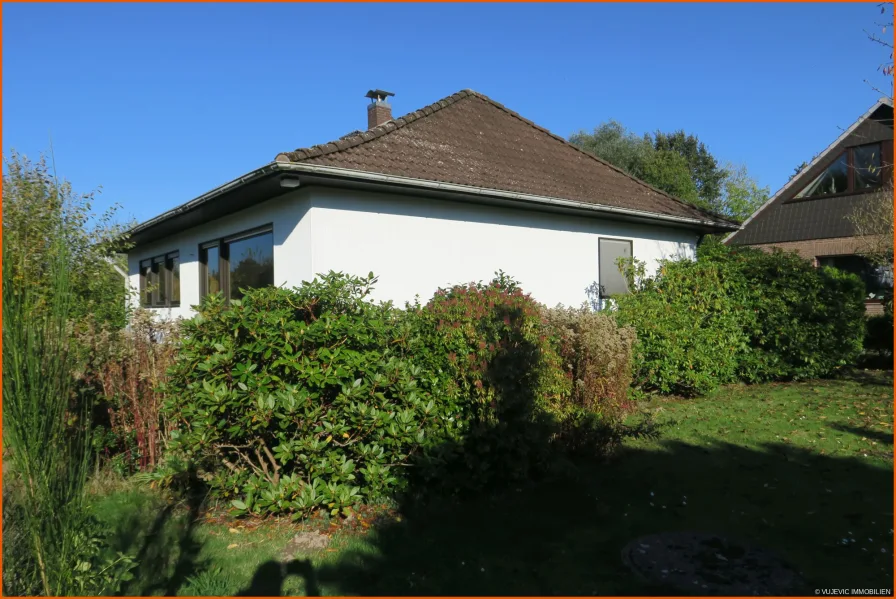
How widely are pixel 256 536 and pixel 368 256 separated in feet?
16.2

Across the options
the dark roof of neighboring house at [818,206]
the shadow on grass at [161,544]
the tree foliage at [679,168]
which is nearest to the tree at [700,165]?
the tree foliage at [679,168]

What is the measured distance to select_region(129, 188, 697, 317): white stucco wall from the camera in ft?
28.3

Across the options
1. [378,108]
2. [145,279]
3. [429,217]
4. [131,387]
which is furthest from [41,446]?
[145,279]

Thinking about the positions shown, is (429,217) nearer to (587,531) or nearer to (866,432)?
(587,531)

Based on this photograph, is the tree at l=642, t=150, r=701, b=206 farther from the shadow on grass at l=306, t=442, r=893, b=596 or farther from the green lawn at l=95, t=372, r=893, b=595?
the shadow on grass at l=306, t=442, r=893, b=596

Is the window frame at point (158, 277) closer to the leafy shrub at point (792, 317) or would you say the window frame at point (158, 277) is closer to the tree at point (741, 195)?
the leafy shrub at point (792, 317)

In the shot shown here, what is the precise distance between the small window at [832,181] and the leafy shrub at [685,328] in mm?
13425

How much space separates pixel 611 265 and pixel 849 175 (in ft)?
44.2

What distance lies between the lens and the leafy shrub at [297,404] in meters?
4.80

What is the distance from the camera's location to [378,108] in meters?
13.4

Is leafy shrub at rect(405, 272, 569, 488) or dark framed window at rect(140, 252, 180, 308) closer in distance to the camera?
leafy shrub at rect(405, 272, 569, 488)

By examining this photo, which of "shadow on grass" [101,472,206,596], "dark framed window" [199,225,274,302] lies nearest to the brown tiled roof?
"dark framed window" [199,225,274,302]

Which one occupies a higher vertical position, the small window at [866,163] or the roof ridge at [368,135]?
the small window at [866,163]

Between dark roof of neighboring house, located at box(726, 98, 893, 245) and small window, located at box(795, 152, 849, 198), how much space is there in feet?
0.56
